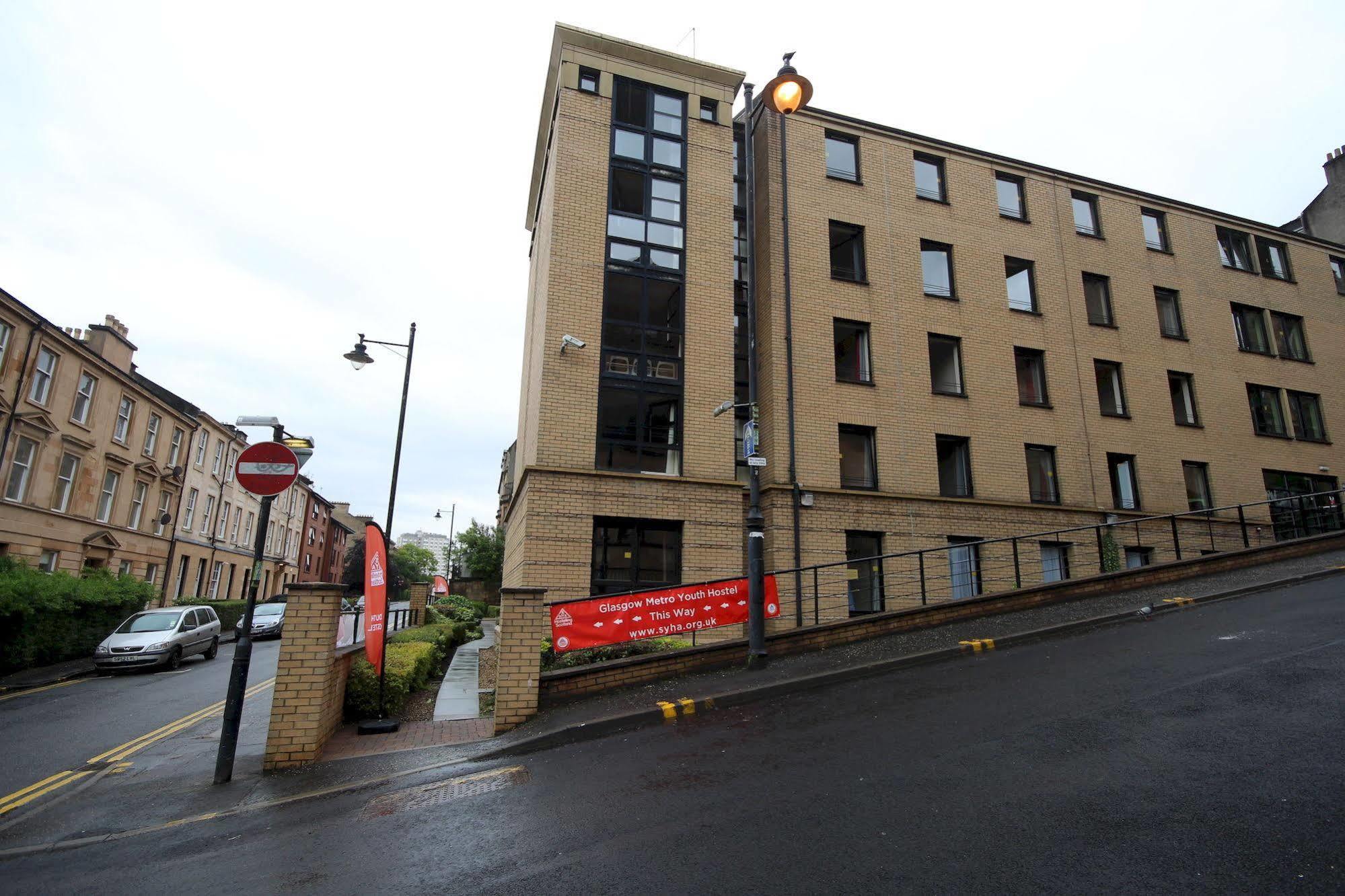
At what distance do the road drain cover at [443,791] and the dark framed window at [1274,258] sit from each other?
29.2m

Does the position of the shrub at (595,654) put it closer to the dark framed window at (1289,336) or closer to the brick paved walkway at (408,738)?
the brick paved walkway at (408,738)

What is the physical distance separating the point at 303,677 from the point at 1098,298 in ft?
74.3

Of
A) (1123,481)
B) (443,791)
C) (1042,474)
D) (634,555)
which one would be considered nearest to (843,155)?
(1042,474)

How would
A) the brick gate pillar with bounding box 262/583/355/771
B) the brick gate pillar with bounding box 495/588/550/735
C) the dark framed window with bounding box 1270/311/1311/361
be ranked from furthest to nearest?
1. the dark framed window with bounding box 1270/311/1311/361
2. the brick gate pillar with bounding box 495/588/550/735
3. the brick gate pillar with bounding box 262/583/355/771

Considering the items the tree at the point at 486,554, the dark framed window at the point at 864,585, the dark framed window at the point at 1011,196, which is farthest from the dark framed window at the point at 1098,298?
the tree at the point at 486,554

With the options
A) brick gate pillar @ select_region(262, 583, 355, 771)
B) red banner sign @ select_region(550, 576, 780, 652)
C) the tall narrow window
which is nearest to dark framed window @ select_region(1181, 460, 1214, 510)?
red banner sign @ select_region(550, 576, 780, 652)

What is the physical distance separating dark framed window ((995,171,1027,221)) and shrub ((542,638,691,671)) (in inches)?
676

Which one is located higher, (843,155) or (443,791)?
(843,155)

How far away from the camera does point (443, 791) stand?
6.21 m

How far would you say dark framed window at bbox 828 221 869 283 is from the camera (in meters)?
18.5

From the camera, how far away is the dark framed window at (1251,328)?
74.1 ft

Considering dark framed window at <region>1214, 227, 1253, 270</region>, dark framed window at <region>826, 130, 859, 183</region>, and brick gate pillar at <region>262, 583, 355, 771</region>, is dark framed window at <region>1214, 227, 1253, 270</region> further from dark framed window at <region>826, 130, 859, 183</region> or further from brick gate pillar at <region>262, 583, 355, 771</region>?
brick gate pillar at <region>262, 583, 355, 771</region>

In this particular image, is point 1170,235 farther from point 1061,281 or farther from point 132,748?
point 132,748

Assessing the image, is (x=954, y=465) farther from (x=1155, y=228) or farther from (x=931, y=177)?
(x=1155, y=228)
